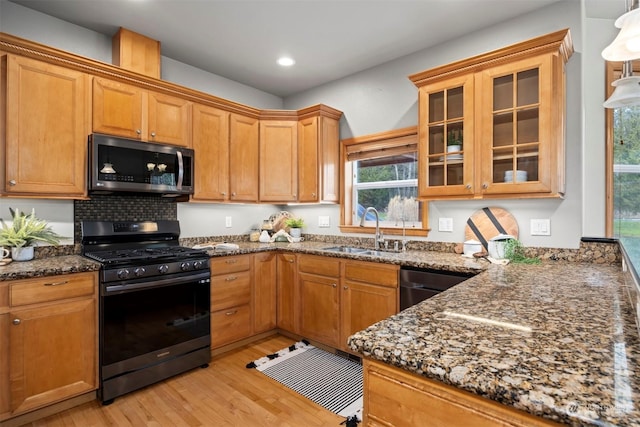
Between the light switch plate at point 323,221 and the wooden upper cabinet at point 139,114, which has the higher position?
the wooden upper cabinet at point 139,114

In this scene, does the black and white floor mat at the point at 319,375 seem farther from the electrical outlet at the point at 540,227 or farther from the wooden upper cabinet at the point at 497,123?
the electrical outlet at the point at 540,227

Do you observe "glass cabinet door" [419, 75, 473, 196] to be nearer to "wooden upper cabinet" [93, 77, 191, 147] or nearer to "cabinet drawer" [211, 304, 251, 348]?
"cabinet drawer" [211, 304, 251, 348]

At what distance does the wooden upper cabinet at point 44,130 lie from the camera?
85.5 inches

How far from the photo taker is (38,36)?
2527mm

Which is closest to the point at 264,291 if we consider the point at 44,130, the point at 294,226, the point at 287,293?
the point at 287,293

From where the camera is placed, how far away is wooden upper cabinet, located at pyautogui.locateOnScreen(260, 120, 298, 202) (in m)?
3.64

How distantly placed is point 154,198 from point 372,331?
2.75 m

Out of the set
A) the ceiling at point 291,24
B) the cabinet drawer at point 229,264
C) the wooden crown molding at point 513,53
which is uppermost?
the ceiling at point 291,24

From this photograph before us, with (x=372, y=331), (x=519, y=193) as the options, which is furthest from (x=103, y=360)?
(x=519, y=193)

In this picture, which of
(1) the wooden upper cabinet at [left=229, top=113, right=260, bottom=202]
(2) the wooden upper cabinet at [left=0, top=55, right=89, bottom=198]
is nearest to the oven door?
(2) the wooden upper cabinet at [left=0, top=55, right=89, bottom=198]

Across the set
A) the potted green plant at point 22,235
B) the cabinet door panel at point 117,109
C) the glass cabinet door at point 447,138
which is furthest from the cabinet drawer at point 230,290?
the glass cabinet door at point 447,138

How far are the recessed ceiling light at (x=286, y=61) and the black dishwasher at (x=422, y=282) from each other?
228 centimetres

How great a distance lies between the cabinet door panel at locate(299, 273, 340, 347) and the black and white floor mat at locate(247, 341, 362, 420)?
6.2 inches

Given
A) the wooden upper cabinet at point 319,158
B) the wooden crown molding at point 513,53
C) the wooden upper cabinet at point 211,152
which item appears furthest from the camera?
the wooden upper cabinet at point 319,158
